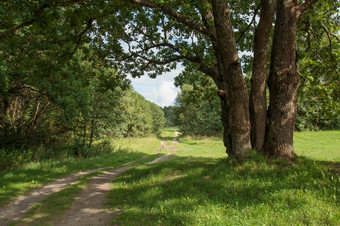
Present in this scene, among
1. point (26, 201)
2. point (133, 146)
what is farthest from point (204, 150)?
point (26, 201)

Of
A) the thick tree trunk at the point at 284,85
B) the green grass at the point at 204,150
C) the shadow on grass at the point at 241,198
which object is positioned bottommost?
the green grass at the point at 204,150

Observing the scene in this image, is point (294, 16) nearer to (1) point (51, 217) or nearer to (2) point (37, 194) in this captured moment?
(1) point (51, 217)

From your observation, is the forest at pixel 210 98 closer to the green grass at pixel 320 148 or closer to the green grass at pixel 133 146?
the green grass at pixel 320 148

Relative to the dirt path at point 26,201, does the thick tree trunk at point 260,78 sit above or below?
above

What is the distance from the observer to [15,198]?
642 cm

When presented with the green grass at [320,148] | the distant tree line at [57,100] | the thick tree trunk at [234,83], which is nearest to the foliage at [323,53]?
the green grass at [320,148]

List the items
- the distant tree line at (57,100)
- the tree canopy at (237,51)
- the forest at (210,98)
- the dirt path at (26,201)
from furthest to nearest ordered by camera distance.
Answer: the distant tree line at (57,100) < the tree canopy at (237,51) < the dirt path at (26,201) < the forest at (210,98)

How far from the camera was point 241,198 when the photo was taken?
4457 millimetres

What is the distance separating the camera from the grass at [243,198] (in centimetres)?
358

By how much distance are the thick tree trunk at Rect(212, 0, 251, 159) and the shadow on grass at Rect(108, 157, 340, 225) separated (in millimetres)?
789

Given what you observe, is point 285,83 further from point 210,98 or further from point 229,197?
point 210,98

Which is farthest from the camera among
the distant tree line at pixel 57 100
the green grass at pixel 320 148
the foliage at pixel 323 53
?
the green grass at pixel 320 148

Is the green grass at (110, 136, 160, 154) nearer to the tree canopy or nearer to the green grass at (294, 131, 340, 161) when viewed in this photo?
the tree canopy

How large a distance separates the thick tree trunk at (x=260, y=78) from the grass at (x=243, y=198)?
3.09ft
